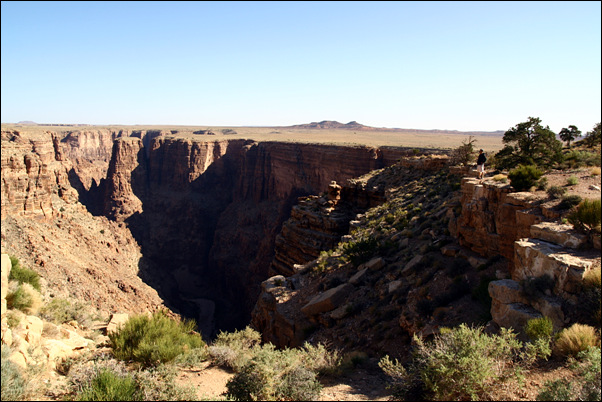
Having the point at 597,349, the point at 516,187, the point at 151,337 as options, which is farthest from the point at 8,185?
the point at 597,349

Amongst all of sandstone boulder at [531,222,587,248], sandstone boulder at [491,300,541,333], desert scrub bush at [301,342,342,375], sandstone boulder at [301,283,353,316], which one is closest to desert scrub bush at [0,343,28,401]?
desert scrub bush at [301,342,342,375]

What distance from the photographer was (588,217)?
7.84 m

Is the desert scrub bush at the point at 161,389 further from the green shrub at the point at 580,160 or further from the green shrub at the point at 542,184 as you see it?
the green shrub at the point at 580,160

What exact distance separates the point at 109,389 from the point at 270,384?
2.47 m

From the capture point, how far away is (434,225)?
48.2 ft

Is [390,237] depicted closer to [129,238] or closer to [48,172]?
[48,172]

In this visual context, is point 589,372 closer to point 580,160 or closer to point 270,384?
point 270,384

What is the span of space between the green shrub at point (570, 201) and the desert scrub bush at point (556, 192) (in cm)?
55

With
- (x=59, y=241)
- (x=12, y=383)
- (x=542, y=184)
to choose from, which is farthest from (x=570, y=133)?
(x=59, y=241)

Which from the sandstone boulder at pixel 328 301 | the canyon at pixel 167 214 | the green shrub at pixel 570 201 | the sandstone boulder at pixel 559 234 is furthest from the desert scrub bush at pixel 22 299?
the canyon at pixel 167 214

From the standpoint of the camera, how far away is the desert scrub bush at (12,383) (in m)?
5.22

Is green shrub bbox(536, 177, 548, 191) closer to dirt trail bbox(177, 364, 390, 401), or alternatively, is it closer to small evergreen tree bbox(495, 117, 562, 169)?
small evergreen tree bbox(495, 117, 562, 169)

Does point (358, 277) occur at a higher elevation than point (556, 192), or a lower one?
lower

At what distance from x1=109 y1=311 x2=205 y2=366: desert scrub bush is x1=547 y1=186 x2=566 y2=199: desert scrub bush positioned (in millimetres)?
9829
